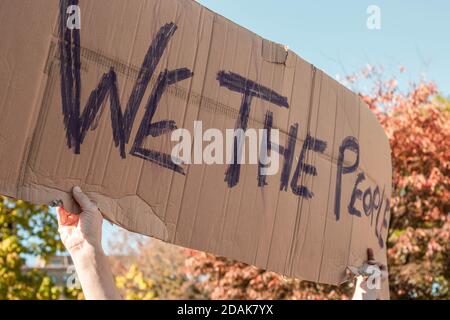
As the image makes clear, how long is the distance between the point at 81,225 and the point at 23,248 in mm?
7844

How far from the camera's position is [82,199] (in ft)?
7.87

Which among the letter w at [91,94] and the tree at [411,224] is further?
the tree at [411,224]

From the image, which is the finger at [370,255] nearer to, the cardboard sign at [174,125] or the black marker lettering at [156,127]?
the cardboard sign at [174,125]

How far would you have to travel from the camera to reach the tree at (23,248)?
9.28 m

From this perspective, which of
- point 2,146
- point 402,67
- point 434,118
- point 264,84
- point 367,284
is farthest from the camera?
point 402,67

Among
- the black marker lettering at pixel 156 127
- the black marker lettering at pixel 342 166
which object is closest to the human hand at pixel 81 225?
the black marker lettering at pixel 156 127

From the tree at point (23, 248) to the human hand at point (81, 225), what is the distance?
7.14 metres

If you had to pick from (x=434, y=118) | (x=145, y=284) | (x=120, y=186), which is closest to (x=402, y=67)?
(x=434, y=118)

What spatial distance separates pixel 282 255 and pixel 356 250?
2.49 ft

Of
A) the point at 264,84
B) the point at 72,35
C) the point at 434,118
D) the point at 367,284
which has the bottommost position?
the point at 367,284

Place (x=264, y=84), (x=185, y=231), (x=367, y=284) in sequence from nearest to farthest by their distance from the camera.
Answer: (x=185, y=231) → (x=264, y=84) → (x=367, y=284)

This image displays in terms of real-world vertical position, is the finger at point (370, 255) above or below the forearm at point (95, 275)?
above

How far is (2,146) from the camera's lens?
2240 mm
